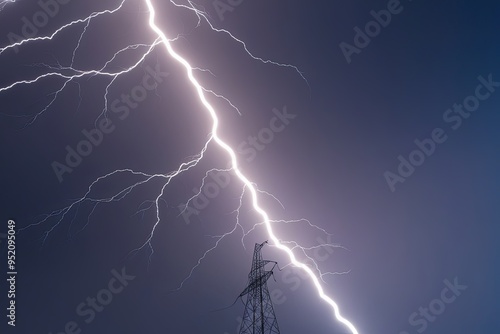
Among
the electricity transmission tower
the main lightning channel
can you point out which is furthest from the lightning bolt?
the electricity transmission tower

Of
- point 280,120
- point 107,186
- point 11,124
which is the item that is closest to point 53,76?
point 11,124

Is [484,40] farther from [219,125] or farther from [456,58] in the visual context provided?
[219,125]

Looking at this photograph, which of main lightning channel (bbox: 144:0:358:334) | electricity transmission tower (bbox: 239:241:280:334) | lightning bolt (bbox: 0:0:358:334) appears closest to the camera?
electricity transmission tower (bbox: 239:241:280:334)

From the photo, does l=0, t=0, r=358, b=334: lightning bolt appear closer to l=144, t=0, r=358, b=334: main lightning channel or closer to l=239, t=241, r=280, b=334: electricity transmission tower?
l=144, t=0, r=358, b=334: main lightning channel

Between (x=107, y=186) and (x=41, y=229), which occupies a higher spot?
(x=107, y=186)

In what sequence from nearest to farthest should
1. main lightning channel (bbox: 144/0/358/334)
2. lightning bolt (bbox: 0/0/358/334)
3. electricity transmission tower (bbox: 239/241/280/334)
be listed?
electricity transmission tower (bbox: 239/241/280/334)
lightning bolt (bbox: 0/0/358/334)
main lightning channel (bbox: 144/0/358/334)

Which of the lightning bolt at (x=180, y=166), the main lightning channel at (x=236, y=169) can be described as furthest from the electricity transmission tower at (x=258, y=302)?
the lightning bolt at (x=180, y=166)

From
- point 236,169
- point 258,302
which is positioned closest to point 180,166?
point 236,169

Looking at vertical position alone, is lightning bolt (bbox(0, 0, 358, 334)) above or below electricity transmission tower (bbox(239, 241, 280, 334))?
above
